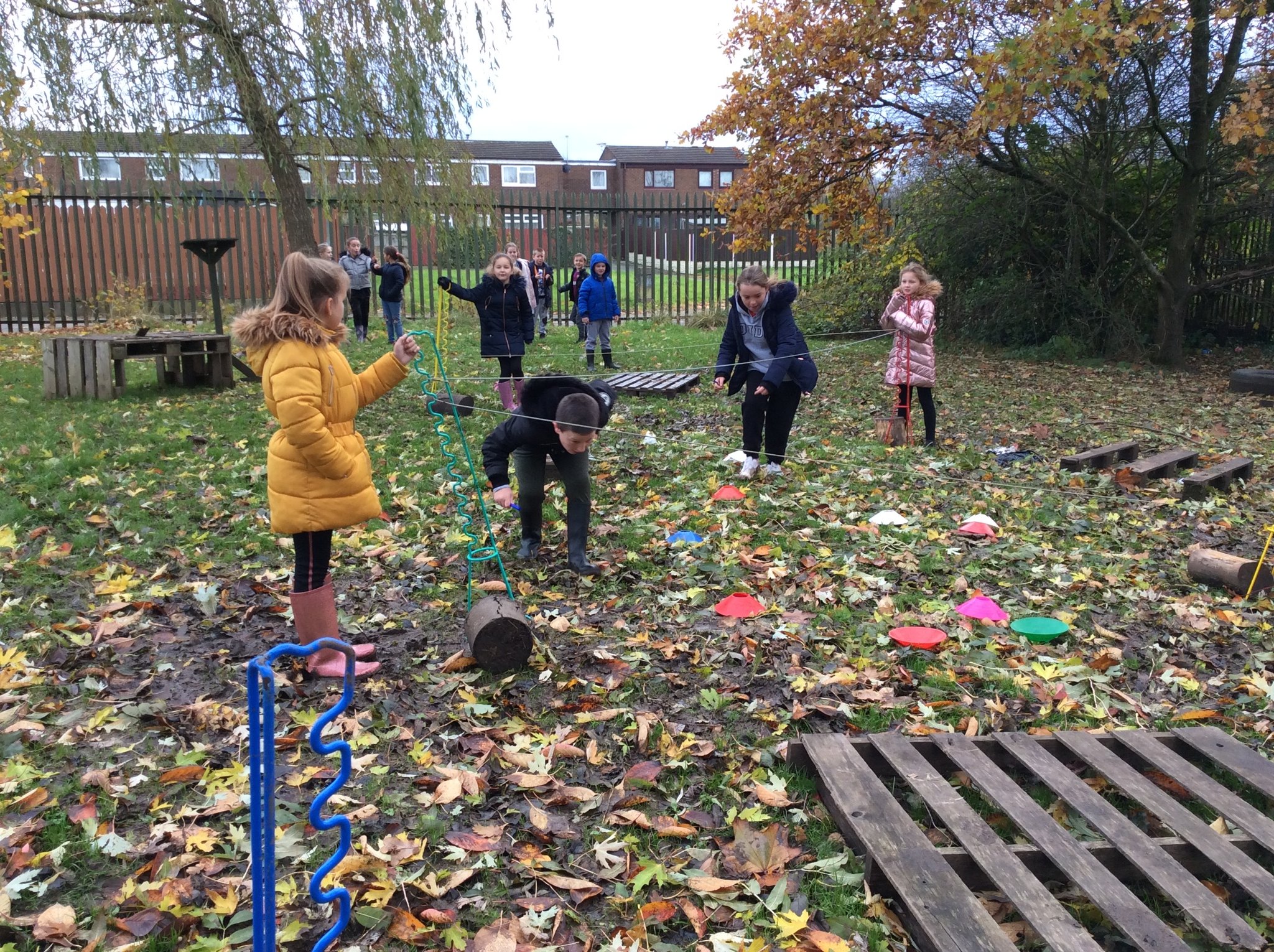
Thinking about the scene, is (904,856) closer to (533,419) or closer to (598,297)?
(533,419)

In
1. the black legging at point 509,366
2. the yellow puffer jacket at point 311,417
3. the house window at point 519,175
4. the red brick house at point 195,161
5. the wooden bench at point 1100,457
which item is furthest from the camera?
the house window at point 519,175

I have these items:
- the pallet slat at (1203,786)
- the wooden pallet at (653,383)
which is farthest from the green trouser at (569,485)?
the wooden pallet at (653,383)

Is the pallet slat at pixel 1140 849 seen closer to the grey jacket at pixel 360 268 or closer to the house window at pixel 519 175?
the grey jacket at pixel 360 268

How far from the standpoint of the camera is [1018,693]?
3852mm

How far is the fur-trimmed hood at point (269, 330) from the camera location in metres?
3.65

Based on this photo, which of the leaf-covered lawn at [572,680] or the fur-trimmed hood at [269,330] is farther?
the fur-trimmed hood at [269,330]

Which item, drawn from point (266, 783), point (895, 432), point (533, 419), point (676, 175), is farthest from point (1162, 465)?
point (676, 175)

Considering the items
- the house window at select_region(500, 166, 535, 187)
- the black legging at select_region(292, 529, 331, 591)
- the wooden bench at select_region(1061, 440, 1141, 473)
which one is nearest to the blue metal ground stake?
the black legging at select_region(292, 529, 331, 591)

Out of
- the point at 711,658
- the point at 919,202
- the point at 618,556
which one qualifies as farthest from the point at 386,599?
the point at 919,202

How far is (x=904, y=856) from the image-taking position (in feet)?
8.90

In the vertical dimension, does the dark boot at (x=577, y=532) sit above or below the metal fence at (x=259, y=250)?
below

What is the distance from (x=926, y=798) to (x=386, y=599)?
298cm

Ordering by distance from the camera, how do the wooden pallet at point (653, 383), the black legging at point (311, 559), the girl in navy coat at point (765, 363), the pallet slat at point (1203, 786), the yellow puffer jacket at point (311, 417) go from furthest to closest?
1. the wooden pallet at point (653, 383)
2. the girl in navy coat at point (765, 363)
3. the black legging at point (311, 559)
4. the yellow puffer jacket at point (311, 417)
5. the pallet slat at point (1203, 786)

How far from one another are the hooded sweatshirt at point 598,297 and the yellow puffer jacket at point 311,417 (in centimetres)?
908
